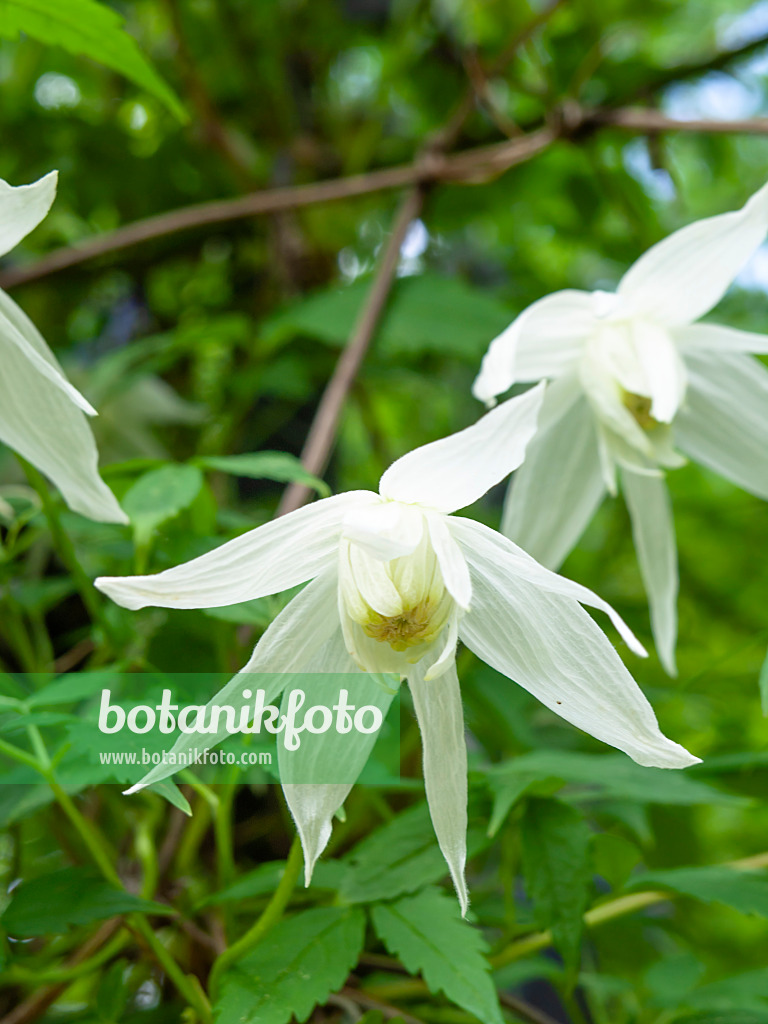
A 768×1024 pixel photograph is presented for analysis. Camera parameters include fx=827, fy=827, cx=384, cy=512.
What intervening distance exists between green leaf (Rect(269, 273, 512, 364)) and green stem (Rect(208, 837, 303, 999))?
0.58 m

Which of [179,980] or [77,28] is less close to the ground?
[77,28]

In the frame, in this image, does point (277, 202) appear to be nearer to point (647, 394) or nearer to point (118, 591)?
point (647, 394)

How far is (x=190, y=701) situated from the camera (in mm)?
433

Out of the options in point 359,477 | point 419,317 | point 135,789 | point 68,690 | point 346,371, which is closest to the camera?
point 135,789

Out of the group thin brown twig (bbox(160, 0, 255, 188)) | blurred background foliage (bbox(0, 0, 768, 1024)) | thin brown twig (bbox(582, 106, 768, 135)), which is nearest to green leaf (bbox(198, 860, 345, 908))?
blurred background foliage (bbox(0, 0, 768, 1024))

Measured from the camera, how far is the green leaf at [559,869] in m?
0.42

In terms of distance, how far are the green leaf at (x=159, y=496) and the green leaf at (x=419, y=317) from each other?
1.40 feet

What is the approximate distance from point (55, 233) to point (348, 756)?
117cm

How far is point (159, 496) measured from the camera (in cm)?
47

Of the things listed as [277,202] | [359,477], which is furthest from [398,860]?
[359,477]

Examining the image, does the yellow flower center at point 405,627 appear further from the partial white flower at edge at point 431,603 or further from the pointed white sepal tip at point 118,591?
the pointed white sepal tip at point 118,591

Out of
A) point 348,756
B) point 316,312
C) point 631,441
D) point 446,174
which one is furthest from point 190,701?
point 446,174

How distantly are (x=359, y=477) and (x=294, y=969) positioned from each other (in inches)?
40.2

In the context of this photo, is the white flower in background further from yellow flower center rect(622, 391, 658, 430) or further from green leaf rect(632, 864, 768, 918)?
green leaf rect(632, 864, 768, 918)
